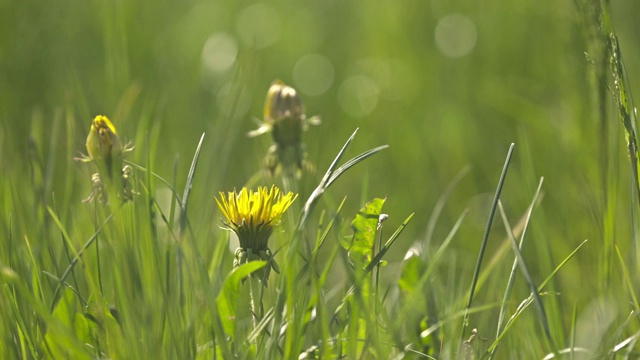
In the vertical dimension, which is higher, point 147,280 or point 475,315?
point 147,280

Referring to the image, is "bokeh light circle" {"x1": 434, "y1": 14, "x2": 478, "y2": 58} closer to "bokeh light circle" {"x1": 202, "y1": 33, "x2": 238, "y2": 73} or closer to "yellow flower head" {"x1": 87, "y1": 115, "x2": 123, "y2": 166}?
"bokeh light circle" {"x1": 202, "y1": 33, "x2": 238, "y2": 73}

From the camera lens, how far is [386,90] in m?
2.91

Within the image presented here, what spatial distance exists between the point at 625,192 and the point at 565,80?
406 millimetres

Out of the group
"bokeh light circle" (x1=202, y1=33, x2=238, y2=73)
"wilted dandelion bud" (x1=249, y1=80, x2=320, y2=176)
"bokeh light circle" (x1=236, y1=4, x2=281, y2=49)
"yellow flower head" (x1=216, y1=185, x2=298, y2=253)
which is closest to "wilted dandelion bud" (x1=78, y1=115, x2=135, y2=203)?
"yellow flower head" (x1=216, y1=185, x2=298, y2=253)

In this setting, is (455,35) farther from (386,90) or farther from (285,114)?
(285,114)

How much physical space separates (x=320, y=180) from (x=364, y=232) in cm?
75

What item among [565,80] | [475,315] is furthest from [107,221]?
[565,80]

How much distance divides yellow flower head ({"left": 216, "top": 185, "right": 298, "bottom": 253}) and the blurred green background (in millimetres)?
796

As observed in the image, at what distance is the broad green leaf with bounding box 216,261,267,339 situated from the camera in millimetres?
1012

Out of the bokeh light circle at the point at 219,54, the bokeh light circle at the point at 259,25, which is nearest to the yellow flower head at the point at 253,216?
the bokeh light circle at the point at 219,54

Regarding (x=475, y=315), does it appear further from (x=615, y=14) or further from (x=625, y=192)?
(x=615, y=14)

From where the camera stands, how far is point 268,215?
108 cm

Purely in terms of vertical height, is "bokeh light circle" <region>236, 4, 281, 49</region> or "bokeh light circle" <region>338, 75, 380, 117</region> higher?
"bokeh light circle" <region>236, 4, 281, 49</region>

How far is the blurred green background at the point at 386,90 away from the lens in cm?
211
